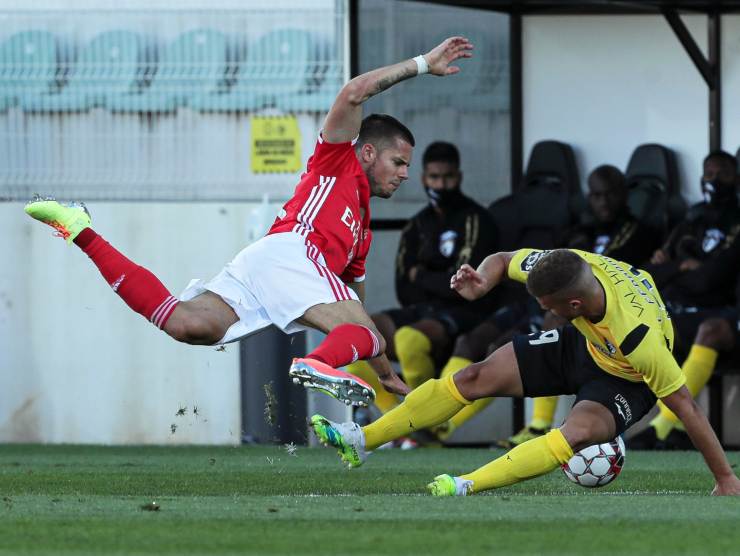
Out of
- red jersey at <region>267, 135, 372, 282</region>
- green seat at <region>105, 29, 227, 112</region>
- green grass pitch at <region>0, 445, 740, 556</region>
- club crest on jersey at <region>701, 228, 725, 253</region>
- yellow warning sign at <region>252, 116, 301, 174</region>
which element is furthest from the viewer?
green seat at <region>105, 29, 227, 112</region>

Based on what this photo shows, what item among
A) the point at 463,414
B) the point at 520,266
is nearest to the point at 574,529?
the point at 520,266

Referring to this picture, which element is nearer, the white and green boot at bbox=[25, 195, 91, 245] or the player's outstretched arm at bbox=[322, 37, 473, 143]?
the player's outstretched arm at bbox=[322, 37, 473, 143]

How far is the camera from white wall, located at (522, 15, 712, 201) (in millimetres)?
12469

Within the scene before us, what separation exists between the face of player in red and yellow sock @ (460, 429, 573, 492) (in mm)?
1423

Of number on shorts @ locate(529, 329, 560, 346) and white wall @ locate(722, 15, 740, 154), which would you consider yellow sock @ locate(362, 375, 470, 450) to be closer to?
number on shorts @ locate(529, 329, 560, 346)

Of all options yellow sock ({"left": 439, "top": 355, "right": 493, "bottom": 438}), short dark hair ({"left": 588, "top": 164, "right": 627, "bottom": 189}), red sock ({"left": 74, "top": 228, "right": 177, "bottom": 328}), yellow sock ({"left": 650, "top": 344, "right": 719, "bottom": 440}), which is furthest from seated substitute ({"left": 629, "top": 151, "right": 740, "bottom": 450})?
red sock ({"left": 74, "top": 228, "right": 177, "bottom": 328})

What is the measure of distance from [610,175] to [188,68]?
3.00 metres

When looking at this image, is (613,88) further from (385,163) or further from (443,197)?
(385,163)

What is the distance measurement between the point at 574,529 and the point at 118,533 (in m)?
1.43

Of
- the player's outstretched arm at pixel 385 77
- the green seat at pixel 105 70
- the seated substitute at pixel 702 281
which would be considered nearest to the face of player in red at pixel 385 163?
the player's outstretched arm at pixel 385 77

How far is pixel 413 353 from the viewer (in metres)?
11.4

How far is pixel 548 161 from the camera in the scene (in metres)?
12.5

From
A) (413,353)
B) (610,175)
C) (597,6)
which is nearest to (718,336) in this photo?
(610,175)

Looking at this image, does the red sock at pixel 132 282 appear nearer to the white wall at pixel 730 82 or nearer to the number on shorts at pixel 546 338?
the number on shorts at pixel 546 338
